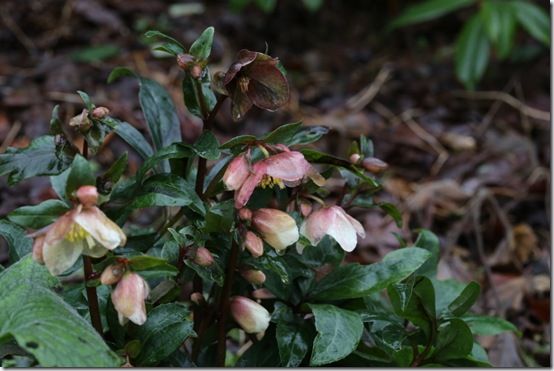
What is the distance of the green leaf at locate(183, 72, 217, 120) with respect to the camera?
0.96 metres

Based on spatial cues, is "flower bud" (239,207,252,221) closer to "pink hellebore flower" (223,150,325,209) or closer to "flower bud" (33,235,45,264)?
"pink hellebore flower" (223,150,325,209)

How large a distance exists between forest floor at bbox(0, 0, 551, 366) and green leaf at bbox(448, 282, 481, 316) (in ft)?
1.44

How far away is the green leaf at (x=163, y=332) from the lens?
0.92m

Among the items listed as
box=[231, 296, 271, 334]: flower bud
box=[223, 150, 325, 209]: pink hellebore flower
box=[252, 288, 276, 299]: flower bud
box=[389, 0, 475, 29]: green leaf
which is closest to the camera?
box=[223, 150, 325, 209]: pink hellebore flower

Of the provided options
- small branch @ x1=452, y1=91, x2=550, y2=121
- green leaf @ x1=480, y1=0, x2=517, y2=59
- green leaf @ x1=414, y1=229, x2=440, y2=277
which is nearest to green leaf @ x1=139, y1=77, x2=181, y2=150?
green leaf @ x1=414, y1=229, x2=440, y2=277

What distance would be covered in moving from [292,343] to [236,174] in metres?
0.27

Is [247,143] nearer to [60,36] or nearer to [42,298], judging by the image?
[42,298]

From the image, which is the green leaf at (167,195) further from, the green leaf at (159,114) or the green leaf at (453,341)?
the green leaf at (453,341)

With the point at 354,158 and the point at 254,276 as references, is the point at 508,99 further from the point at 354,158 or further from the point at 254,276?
the point at 254,276

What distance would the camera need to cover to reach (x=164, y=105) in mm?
1146

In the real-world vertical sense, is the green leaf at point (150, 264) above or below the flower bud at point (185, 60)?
below

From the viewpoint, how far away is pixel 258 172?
87cm

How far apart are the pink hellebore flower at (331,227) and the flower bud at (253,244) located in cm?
8

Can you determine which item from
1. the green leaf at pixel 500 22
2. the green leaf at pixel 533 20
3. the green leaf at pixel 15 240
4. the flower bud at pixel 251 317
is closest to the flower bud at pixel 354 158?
the flower bud at pixel 251 317
